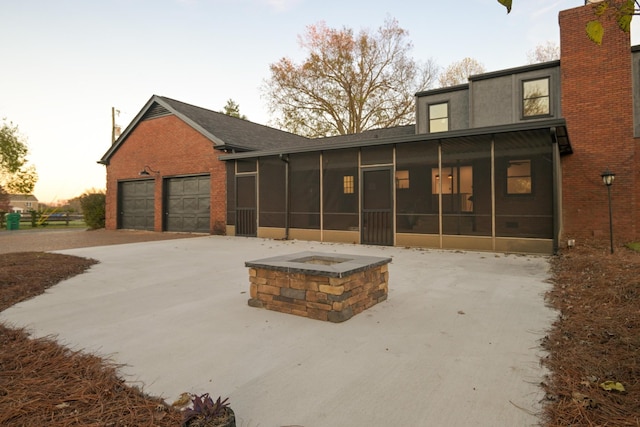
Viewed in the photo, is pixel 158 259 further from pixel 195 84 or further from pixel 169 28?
pixel 195 84

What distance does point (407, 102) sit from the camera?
2362 cm

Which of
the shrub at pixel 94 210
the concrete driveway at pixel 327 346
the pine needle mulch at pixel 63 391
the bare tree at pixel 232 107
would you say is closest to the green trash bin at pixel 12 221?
the shrub at pixel 94 210

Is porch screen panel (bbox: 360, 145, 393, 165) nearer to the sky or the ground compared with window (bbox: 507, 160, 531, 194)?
nearer to the sky

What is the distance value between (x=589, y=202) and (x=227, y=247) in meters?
11.6

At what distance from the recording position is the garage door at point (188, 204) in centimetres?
1538

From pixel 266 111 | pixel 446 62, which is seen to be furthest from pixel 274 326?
pixel 446 62

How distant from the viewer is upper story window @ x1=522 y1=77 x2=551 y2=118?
12078 millimetres

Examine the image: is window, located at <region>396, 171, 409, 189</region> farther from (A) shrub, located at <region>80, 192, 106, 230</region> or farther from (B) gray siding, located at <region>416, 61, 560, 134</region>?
(A) shrub, located at <region>80, 192, 106, 230</region>

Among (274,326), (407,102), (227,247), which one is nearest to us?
(274,326)

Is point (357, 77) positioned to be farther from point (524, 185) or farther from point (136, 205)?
point (524, 185)

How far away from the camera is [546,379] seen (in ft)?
7.99

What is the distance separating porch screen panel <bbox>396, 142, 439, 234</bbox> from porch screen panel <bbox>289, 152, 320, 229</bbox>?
9.72 feet

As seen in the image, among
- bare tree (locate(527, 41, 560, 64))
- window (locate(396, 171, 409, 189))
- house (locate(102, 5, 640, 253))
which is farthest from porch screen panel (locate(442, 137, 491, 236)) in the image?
bare tree (locate(527, 41, 560, 64))

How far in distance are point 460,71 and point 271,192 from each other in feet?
64.1
